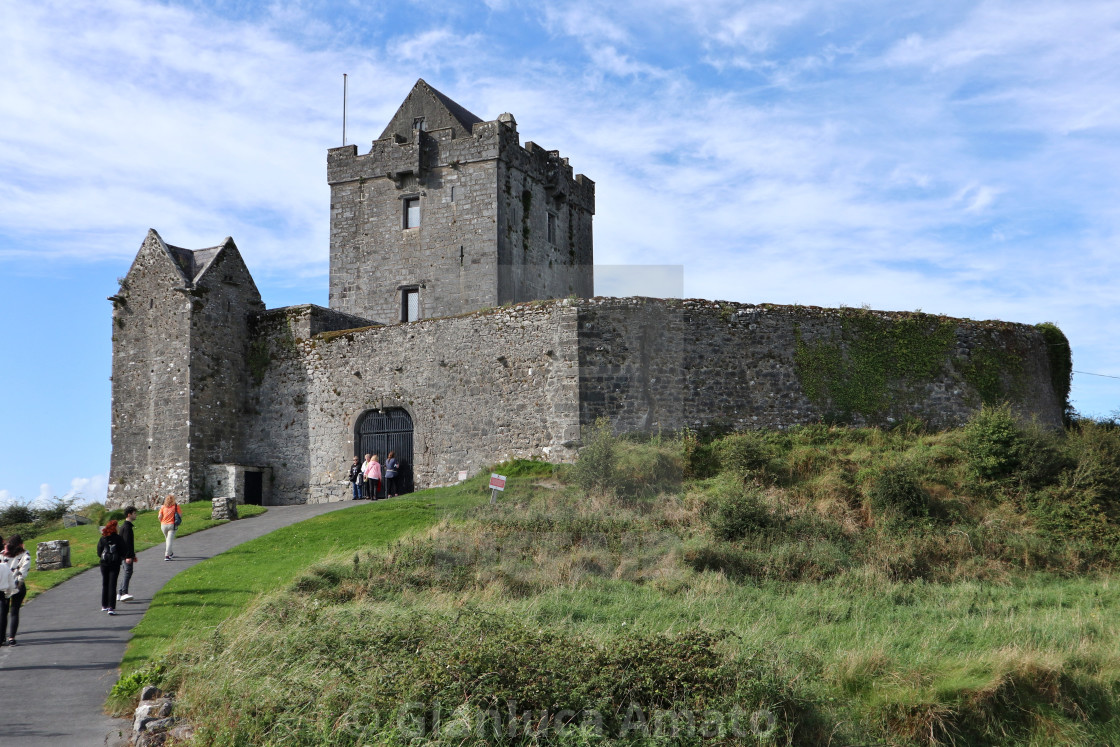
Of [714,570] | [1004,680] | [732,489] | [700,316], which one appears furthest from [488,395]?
[1004,680]

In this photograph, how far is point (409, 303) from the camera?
32.4 m

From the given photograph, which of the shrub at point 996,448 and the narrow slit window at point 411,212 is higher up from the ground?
the narrow slit window at point 411,212

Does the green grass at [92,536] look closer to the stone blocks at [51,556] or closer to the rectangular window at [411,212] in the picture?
the stone blocks at [51,556]

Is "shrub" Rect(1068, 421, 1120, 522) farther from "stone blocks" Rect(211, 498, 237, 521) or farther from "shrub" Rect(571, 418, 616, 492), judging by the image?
"stone blocks" Rect(211, 498, 237, 521)

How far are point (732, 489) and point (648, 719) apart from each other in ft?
31.0

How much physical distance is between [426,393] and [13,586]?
1272 cm

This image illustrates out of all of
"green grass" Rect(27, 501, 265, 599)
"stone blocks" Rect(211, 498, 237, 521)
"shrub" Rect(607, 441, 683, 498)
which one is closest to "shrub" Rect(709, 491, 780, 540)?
"shrub" Rect(607, 441, 683, 498)

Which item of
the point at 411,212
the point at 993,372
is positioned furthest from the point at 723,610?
the point at 411,212

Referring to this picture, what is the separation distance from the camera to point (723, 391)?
23078 millimetres

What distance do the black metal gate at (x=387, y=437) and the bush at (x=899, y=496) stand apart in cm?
1173

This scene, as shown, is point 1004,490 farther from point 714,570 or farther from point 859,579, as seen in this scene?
point 714,570

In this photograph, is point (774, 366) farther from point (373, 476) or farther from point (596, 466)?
point (373, 476)

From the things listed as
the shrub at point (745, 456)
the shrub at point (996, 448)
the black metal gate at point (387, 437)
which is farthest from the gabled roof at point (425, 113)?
the shrub at point (996, 448)

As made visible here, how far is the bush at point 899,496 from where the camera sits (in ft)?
61.2
